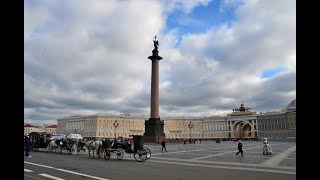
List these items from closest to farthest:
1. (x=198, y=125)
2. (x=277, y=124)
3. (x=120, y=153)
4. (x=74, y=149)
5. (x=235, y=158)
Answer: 1. (x=120, y=153)
2. (x=235, y=158)
3. (x=74, y=149)
4. (x=277, y=124)
5. (x=198, y=125)

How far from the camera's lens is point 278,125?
135 metres

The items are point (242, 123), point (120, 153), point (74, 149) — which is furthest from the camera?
point (242, 123)

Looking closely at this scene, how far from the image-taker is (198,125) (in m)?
168

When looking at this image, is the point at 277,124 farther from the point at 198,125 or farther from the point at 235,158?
the point at 235,158

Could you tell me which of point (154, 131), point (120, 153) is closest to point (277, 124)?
point (154, 131)

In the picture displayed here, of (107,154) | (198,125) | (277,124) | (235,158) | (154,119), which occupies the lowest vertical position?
(198,125)

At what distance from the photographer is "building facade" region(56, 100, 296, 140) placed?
143 metres

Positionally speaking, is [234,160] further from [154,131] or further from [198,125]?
[198,125]

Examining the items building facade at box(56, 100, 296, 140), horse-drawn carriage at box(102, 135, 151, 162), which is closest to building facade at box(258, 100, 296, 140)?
building facade at box(56, 100, 296, 140)

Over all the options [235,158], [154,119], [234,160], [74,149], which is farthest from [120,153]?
[154,119]

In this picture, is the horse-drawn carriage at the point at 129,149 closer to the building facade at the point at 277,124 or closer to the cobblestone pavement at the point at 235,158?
the cobblestone pavement at the point at 235,158

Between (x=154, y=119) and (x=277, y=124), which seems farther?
(x=277, y=124)

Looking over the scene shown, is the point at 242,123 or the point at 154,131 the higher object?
the point at 154,131
